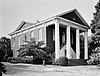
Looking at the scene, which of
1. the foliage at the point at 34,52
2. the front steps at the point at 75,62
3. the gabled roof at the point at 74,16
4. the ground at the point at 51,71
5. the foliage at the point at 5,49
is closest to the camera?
the foliage at the point at 5,49

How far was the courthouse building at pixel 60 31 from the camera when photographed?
28278 millimetres

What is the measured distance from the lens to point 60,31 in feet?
111

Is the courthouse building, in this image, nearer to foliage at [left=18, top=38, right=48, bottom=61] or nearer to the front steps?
the front steps

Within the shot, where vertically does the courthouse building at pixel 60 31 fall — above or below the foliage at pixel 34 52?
above

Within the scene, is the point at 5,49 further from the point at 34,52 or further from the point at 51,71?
the point at 34,52

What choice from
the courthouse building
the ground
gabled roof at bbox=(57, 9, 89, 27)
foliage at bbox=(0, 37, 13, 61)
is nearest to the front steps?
the courthouse building

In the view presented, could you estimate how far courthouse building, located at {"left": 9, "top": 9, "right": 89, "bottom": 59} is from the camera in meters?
28.3

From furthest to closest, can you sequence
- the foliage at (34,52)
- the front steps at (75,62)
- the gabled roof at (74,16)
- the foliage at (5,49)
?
the gabled roof at (74,16)
the front steps at (75,62)
the foliage at (34,52)
the foliage at (5,49)

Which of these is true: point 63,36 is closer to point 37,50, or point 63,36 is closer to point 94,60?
point 37,50

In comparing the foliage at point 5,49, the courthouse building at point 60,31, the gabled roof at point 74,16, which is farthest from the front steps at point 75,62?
the foliage at point 5,49

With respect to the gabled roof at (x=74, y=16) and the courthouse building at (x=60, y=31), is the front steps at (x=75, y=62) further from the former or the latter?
the gabled roof at (x=74, y=16)

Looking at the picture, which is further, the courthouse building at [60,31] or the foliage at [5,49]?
the courthouse building at [60,31]

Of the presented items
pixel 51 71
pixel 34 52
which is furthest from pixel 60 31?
pixel 51 71

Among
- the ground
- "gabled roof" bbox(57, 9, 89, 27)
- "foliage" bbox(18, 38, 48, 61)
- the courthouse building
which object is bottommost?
the ground
